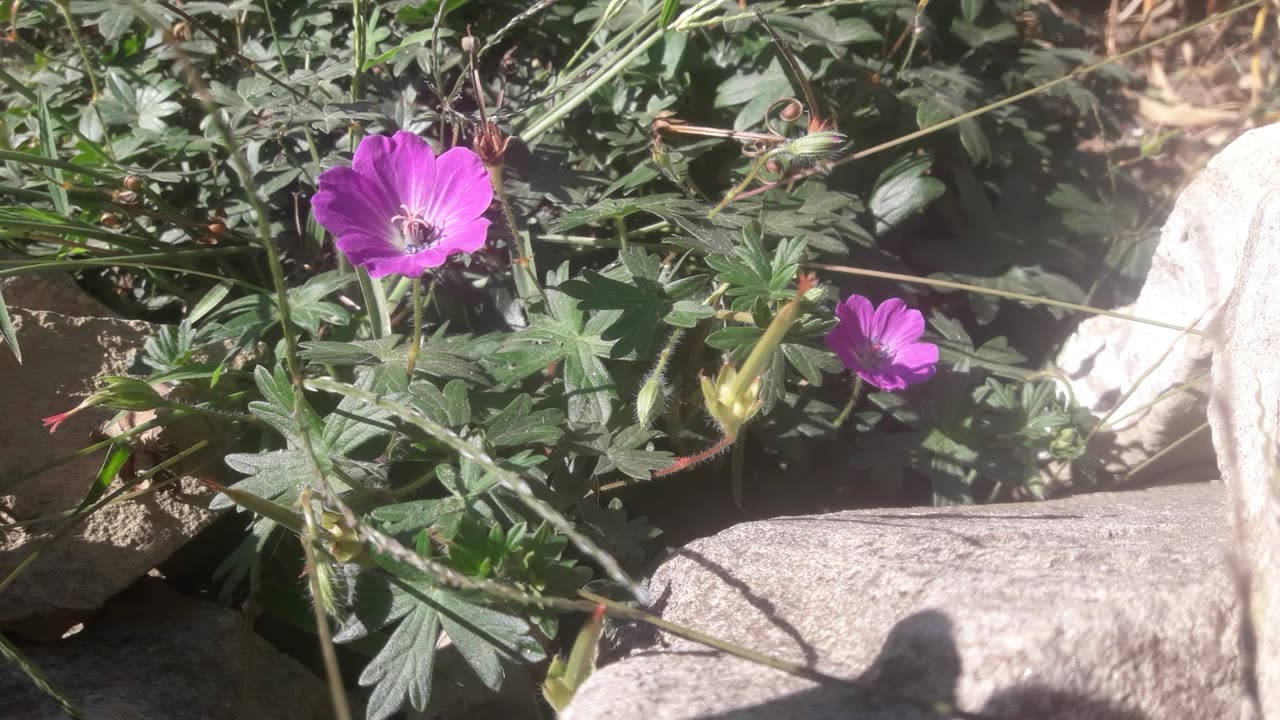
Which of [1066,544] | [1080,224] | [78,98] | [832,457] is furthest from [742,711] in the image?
[78,98]

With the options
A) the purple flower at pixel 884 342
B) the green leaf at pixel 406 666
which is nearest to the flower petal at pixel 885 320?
the purple flower at pixel 884 342

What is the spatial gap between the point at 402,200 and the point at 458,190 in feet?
0.39

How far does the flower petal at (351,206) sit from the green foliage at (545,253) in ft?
0.69

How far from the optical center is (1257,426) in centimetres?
140

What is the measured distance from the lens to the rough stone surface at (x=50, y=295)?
206 cm

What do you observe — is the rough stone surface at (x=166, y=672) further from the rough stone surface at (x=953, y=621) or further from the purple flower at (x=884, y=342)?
the purple flower at (x=884, y=342)

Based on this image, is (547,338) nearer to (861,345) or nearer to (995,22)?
(861,345)

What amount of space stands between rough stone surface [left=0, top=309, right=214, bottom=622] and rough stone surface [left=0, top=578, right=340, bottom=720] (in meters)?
0.08

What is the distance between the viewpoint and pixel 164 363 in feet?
6.07

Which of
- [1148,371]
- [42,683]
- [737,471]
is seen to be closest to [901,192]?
[1148,371]

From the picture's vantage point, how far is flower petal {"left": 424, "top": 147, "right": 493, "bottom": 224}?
1.78 metres

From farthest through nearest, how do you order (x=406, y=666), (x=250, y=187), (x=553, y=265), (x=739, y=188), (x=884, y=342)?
(x=553, y=265), (x=884, y=342), (x=739, y=188), (x=406, y=666), (x=250, y=187)

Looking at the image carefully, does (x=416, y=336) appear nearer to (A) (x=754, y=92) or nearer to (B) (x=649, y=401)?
(B) (x=649, y=401)

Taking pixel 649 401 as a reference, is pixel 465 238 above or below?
above
